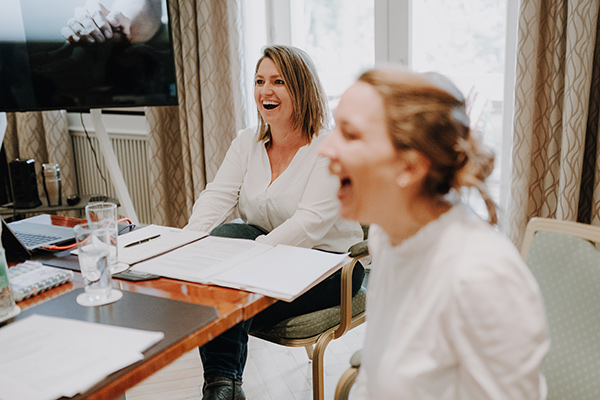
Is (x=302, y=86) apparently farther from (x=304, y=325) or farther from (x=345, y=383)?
(x=345, y=383)

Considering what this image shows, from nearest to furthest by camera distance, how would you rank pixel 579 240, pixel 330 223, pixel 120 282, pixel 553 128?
pixel 579 240, pixel 120 282, pixel 330 223, pixel 553 128

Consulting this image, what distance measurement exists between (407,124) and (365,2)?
7.75ft

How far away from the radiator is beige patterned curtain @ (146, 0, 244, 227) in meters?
0.34

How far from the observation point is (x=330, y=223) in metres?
1.82

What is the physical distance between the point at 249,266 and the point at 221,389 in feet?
1.48

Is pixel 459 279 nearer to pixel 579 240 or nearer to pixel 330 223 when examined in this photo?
pixel 579 240

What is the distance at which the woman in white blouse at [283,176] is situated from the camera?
5.90 ft

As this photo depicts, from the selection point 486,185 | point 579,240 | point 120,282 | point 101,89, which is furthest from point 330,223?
point 101,89

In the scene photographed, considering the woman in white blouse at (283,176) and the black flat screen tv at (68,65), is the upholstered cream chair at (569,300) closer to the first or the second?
the woman in white blouse at (283,176)

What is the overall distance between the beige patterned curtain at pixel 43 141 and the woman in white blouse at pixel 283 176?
215 centimetres

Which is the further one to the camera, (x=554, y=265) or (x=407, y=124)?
(x=554, y=265)

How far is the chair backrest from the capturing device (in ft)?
3.26

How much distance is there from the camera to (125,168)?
3.71 metres

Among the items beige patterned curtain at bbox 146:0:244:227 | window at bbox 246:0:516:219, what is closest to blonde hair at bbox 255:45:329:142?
window at bbox 246:0:516:219
